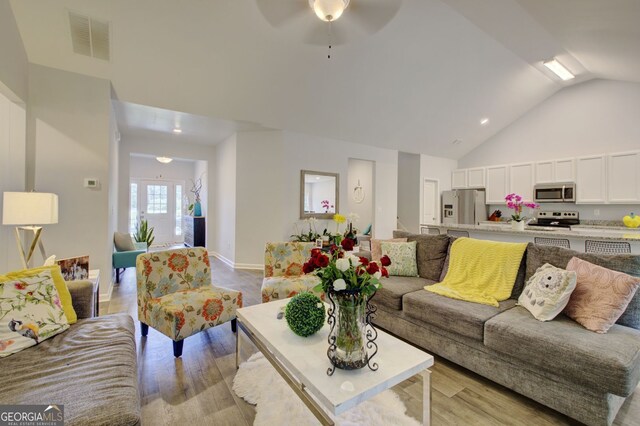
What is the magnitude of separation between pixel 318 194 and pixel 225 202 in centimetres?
202

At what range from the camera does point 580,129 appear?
5793 millimetres

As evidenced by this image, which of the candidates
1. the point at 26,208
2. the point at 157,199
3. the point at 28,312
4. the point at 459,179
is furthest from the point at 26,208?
the point at 459,179

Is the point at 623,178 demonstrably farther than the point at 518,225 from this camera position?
Yes

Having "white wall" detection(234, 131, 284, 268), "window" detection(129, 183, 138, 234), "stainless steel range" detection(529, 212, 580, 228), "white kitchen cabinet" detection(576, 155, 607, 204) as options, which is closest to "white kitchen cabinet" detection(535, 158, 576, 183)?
"white kitchen cabinet" detection(576, 155, 607, 204)

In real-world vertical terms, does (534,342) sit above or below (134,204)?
below

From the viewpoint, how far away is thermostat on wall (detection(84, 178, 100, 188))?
3500mm

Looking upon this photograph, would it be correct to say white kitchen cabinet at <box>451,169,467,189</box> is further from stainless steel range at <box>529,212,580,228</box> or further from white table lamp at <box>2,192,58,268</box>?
white table lamp at <box>2,192,58,268</box>

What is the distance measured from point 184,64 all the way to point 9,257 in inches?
115

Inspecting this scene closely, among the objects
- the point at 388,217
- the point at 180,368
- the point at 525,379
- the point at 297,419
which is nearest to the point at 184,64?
the point at 180,368

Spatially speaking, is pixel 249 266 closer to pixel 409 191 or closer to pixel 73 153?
pixel 73 153

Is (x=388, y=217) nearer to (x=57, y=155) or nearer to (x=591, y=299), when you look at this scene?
(x=591, y=299)

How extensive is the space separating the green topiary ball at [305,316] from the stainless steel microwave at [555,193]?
630cm

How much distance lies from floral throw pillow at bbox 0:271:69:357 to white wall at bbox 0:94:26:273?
186 centimetres

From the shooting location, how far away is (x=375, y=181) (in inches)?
266
